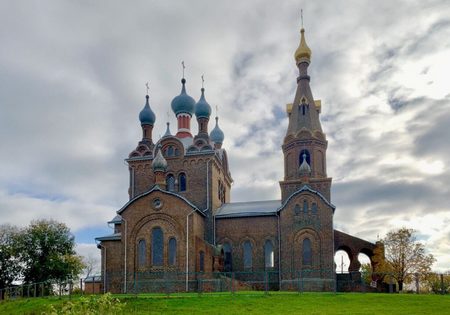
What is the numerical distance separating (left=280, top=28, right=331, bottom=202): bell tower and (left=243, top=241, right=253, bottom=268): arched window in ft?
12.7

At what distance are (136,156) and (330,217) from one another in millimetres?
15417

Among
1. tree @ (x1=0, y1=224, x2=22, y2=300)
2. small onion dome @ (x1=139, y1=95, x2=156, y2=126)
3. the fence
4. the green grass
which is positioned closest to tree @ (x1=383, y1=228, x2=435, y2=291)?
the fence

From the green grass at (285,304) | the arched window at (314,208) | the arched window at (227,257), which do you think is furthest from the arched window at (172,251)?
the arched window at (314,208)

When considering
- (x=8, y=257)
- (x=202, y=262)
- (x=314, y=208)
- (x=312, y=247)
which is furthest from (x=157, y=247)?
(x=8, y=257)

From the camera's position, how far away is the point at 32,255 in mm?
41625

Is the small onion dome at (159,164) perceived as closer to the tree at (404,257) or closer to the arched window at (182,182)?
the arched window at (182,182)

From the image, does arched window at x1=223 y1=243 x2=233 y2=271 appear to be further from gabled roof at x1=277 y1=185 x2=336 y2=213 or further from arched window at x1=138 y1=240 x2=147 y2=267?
arched window at x1=138 y1=240 x2=147 y2=267

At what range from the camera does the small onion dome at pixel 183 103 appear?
132 ft

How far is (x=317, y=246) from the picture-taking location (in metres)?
31.9

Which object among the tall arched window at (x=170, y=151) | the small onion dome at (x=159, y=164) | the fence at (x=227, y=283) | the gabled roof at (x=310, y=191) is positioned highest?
the tall arched window at (x=170, y=151)

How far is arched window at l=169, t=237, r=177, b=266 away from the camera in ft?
105

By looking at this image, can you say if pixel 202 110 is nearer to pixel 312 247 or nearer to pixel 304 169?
pixel 304 169

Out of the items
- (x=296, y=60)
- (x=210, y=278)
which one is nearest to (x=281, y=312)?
(x=210, y=278)

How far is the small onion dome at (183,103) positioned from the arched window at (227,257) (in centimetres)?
1135
